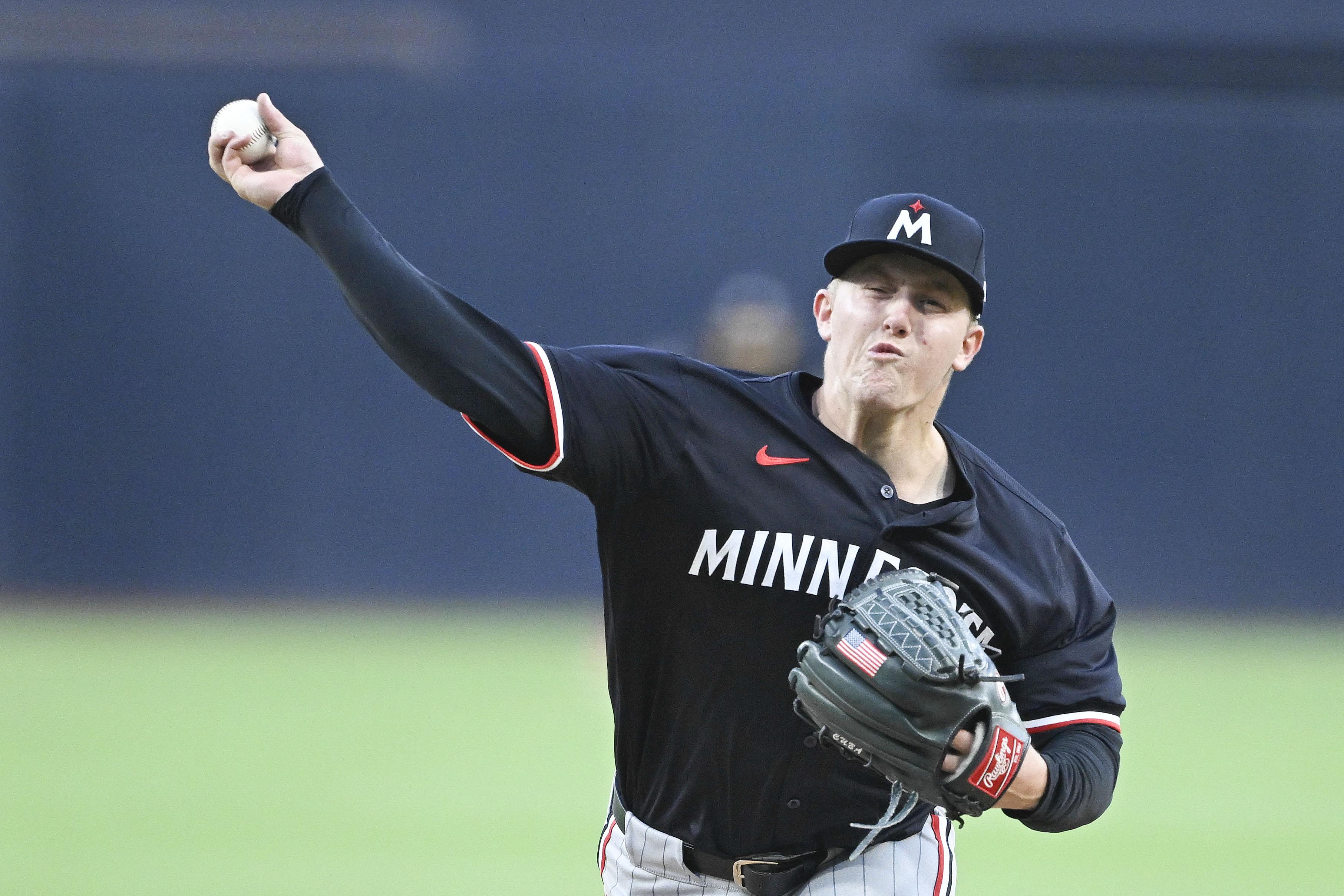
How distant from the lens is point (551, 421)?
2748 mm

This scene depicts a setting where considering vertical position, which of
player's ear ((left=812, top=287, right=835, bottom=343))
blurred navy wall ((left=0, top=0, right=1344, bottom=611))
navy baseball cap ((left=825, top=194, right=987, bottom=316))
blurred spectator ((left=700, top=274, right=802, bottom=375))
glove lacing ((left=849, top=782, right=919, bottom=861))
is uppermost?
blurred navy wall ((left=0, top=0, right=1344, bottom=611))

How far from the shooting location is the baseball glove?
278 centimetres

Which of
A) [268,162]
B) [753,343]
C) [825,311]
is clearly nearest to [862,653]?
[825,311]

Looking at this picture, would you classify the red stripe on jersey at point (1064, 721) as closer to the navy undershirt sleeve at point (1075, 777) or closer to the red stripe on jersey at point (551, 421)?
the navy undershirt sleeve at point (1075, 777)

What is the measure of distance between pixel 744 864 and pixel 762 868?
38mm

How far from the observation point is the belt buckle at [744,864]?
309cm

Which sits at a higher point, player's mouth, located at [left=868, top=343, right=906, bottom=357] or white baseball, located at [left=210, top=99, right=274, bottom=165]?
white baseball, located at [left=210, top=99, right=274, bottom=165]

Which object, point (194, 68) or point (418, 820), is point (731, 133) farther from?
point (418, 820)

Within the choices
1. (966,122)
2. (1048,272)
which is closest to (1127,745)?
(1048,272)

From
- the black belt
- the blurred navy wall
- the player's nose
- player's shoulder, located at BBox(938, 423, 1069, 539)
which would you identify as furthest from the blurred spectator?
the black belt

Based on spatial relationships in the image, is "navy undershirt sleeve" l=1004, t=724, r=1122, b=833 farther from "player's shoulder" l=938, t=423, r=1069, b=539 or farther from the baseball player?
"player's shoulder" l=938, t=423, r=1069, b=539

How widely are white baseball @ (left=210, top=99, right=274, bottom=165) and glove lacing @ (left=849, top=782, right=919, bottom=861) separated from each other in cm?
165

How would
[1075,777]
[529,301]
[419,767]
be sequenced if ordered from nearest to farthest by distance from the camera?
[1075,777], [419,767], [529,301]

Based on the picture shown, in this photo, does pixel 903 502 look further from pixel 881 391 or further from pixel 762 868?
pixel 762 868
